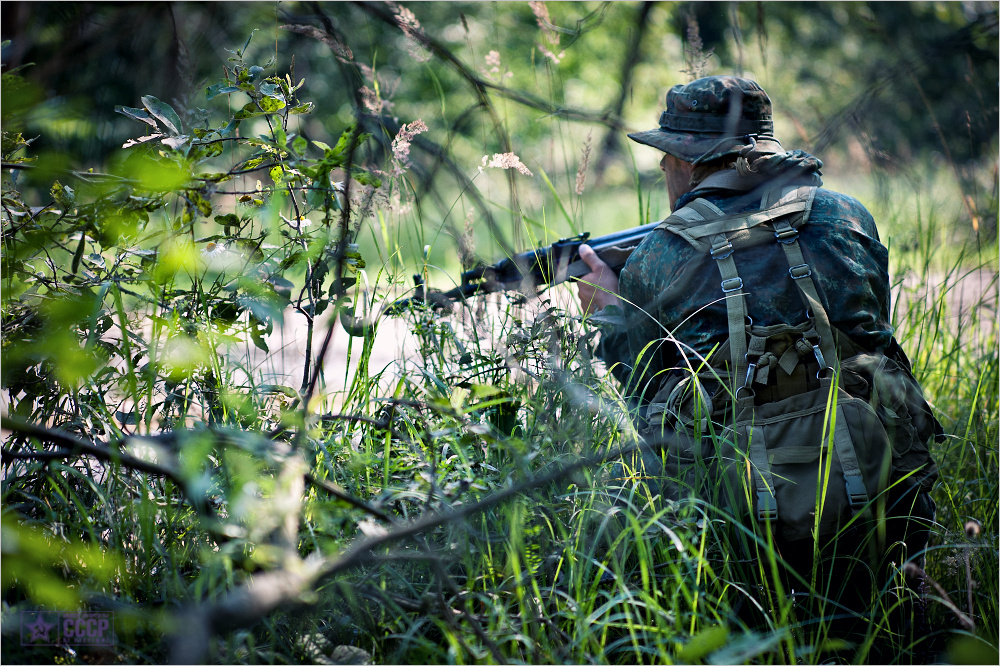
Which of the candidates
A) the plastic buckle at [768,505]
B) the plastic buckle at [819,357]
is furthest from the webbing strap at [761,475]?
the plastic buckle at [819,357]

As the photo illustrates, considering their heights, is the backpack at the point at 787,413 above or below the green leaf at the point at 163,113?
below

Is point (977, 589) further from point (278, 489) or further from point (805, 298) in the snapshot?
point (278, 489)

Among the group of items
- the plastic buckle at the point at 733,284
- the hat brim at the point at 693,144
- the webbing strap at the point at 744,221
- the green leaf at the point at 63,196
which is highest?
the hat brim at the point at 693,144

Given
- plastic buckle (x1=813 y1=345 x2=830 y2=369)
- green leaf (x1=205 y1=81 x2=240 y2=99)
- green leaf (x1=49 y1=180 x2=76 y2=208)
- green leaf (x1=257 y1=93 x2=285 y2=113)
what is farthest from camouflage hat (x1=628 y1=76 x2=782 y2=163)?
green leaf (x1=49 y1=180 x2=76 y2=208)

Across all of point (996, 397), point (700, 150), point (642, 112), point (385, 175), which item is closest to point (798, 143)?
point (996, 397)

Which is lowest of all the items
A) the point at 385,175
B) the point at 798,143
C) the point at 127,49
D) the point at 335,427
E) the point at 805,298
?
the point at 335,427

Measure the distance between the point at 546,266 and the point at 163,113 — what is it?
4.17ft

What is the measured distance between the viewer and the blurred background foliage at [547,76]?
2023 millimetres

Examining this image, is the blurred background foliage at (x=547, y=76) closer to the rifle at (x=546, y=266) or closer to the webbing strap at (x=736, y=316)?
the rifle at (x=546, y=266)

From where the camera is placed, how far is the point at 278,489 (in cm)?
103

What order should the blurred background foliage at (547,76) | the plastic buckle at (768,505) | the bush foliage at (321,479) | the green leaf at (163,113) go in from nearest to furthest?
the bush foliage at (321,479), the green leaf at (163,113), the plastic buckle at (768,505), the blurred background foliage at (547,76)

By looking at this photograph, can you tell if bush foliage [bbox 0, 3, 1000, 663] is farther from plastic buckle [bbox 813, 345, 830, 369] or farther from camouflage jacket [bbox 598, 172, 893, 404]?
plastic buckle [bbox 813, 345, 830, 369]

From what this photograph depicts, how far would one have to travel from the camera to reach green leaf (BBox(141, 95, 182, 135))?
1579 millimetres

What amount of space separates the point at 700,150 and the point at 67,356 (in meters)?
1.82
